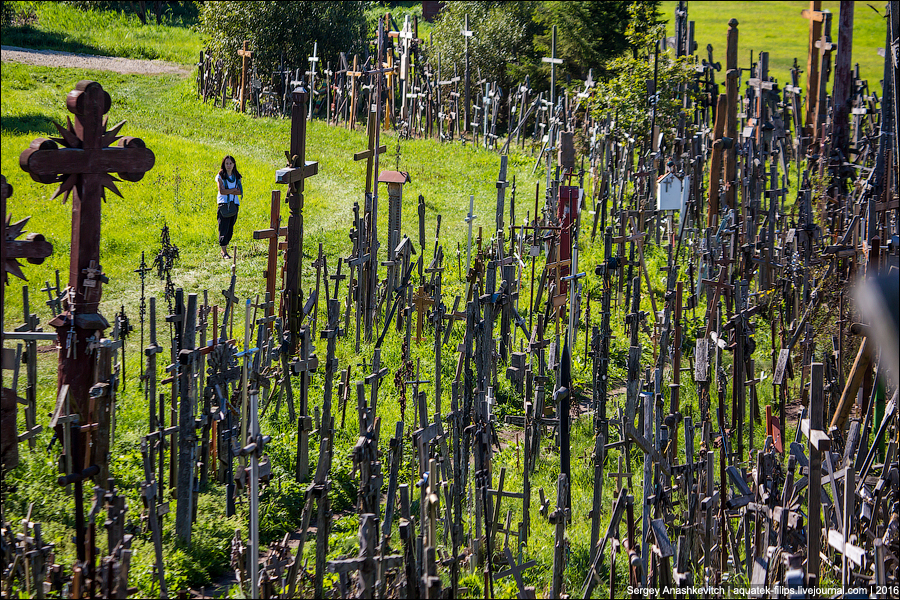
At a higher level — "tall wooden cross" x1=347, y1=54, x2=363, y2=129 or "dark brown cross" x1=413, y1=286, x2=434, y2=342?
"tall wooden cross" x1=347, y1=54, x2=363, y2=129

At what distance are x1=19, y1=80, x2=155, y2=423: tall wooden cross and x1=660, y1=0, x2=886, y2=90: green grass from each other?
29.9 meters

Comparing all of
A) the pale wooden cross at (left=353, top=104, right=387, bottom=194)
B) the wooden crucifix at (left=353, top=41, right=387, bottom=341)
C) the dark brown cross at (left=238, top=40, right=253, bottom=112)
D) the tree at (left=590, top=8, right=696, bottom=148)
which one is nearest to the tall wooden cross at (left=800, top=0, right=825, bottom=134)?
the tree at (left=590, top=8, right=696, bottom=148)

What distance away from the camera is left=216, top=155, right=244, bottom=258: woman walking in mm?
12148

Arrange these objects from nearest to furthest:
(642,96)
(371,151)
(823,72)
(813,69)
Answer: (371,151) < (642,96) < (823,72) < (813,69)

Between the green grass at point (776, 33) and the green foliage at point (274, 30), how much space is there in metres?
14.4

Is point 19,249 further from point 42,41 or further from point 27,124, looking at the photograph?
point 42,41

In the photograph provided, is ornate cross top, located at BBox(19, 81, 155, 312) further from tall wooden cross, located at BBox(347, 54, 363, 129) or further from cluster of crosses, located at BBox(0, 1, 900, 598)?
tall wooden cross, located at BBox(347, 54, 363, 129)

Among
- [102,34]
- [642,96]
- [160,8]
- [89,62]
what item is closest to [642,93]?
A: [642,96]

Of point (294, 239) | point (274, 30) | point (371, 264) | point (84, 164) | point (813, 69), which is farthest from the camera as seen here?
point (274, 30)

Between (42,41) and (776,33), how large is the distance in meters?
31.7

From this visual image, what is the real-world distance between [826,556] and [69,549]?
4.64 m

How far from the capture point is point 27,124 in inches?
782

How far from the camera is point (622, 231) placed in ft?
37.3

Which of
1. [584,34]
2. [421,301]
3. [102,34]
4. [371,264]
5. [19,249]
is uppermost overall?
[102,34]
